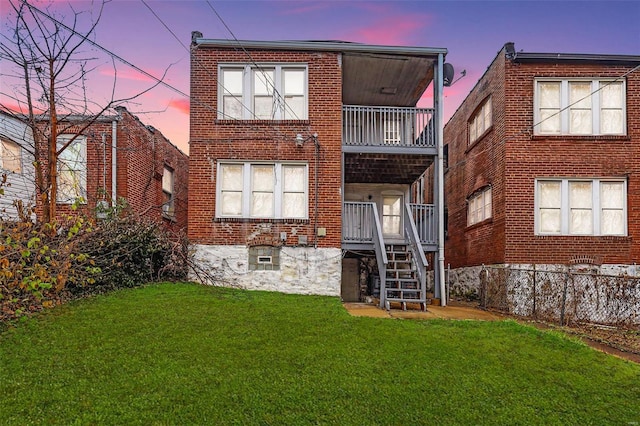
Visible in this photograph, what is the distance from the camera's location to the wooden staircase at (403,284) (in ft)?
33.4

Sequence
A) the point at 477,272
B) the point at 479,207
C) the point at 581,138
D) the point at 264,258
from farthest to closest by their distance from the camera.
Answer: the point at 479,207
the point at 477,272
the point at 581,138
the point at 264,258

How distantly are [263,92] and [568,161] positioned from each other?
881cm

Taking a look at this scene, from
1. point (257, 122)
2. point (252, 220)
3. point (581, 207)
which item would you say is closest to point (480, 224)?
point (581, 207)

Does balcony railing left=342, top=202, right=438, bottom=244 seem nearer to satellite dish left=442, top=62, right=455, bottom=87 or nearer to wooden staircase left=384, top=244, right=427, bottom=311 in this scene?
wooden staircase left=384, top=244, right=427, bottom=311

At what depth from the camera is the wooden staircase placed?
33.4 ft

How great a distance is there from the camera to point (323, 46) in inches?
473

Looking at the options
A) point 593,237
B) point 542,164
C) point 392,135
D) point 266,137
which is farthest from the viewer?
point 392,135

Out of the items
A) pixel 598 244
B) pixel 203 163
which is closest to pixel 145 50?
pixel 203 163

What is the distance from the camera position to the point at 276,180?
12195mm

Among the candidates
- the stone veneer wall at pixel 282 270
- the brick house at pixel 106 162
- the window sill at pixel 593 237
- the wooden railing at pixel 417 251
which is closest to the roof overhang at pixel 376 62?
the brick house at pixel 106 162

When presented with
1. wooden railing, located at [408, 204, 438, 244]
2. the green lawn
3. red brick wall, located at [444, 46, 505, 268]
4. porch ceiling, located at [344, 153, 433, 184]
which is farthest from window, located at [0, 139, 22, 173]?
red brick wall, located at [444, 46, 505, 268]

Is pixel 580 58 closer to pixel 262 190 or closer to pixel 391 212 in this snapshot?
pixel 391 212

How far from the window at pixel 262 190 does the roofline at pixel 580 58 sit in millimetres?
6986

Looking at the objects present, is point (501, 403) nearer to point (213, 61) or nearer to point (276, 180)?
point (276, 180)
